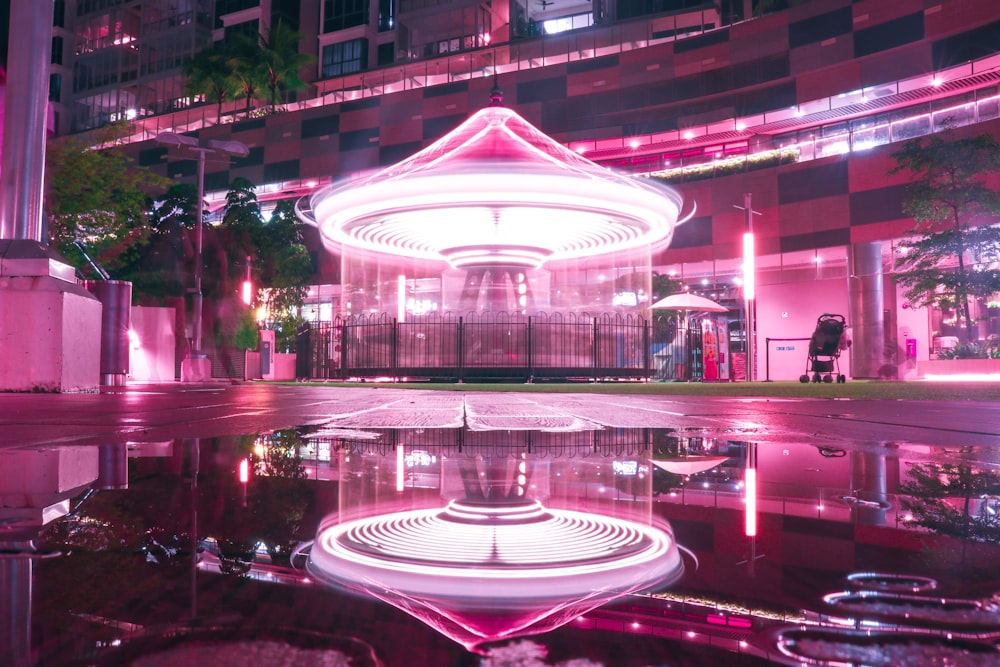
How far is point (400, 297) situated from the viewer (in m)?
17.0

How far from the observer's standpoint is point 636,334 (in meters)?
16.9

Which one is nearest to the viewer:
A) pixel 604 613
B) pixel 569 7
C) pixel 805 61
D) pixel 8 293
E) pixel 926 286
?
pixel 604 613

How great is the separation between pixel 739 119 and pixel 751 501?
31.3 metres

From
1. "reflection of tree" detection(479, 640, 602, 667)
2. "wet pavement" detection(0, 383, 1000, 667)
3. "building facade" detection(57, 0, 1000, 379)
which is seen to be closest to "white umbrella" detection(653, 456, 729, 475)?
"wet pavement" detection(0, 383, 1000, 667)

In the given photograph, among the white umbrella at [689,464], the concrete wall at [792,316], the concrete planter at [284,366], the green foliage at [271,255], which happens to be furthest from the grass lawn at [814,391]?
the green foliage at [271,255]

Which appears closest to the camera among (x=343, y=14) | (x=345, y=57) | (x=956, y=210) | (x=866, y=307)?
(x=956, y=210)

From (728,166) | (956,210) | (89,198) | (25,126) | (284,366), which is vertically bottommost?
(284,366)

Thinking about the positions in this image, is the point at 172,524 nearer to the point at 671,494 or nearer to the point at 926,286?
the point at 671,494

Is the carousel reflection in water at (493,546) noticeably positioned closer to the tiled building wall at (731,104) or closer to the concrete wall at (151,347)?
the concrete wall at (151,347)

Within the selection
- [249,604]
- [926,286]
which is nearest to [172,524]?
[249,604]

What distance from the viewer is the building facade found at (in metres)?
24.7

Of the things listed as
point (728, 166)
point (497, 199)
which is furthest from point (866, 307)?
point (497, 199)

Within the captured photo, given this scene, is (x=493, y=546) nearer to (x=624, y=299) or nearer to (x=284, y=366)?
→ (x=624, y=299)

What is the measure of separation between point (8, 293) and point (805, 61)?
2891 centimetres
